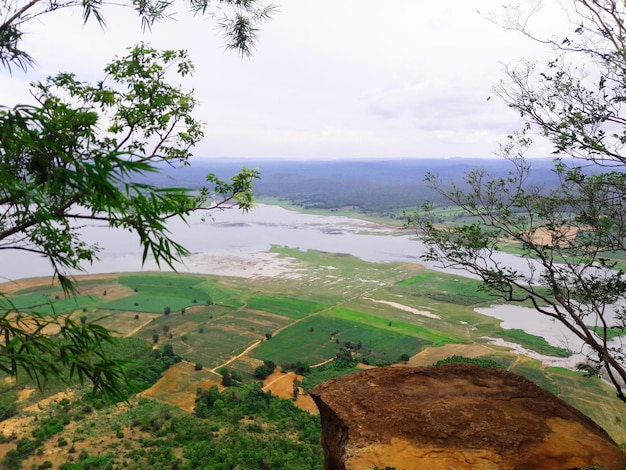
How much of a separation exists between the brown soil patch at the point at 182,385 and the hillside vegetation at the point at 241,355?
0.30ft

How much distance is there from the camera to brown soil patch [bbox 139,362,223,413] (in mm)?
18562

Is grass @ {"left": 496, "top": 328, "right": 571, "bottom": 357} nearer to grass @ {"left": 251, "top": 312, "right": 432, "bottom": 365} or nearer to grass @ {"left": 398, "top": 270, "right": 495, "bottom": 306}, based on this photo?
grass @ {"left": 251, "top": 312, "right": 432, "bottom": 365}

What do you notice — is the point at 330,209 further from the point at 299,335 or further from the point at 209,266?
the point at 299,335

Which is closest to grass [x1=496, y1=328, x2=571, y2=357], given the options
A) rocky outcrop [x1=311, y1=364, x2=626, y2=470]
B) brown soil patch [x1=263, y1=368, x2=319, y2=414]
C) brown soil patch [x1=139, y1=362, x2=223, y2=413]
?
brown soil patch [x1=263, y1=368, x2=319, y2=414]

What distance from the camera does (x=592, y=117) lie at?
5.63m

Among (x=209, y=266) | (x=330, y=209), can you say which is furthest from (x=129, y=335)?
(x=330, y=209)

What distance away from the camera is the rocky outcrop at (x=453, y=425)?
466 cm

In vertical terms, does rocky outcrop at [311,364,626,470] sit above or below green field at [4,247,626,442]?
above

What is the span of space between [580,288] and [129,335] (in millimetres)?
26418

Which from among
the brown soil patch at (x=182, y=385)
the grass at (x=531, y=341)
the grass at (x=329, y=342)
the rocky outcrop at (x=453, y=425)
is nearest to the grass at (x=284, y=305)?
the grass at (x=329, y=342)

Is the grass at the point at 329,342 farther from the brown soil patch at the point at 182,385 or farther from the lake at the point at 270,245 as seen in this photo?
the lake at the point at 270,245

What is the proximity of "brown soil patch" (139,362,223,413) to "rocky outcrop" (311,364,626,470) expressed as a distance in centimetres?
1404

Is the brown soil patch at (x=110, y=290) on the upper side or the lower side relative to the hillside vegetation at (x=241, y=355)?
upper

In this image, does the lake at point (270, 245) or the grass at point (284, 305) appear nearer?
the grass at point (284, 305)
